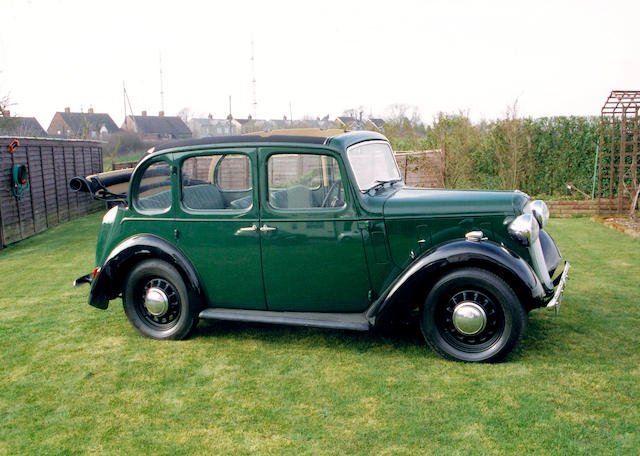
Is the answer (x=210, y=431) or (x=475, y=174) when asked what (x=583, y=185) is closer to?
(x=475, y=174)

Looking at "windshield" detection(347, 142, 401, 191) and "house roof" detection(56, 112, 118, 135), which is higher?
"house roof" detection(56, 112, 118, 135)

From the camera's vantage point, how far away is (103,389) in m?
3.89

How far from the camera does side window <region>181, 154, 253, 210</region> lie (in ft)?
15.2

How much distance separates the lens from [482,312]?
397 centimetres

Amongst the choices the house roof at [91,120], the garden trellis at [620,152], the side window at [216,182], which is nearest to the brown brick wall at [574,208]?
the garden trellis at [620,152]

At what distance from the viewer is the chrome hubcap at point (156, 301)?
477 cm

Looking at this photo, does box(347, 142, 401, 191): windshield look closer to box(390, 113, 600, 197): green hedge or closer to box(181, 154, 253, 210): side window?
box(181, 154, 253, 210): side window

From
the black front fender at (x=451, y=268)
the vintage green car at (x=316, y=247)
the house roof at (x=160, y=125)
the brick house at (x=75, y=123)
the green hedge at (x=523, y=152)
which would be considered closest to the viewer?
the black front fender at (x=451, y=268)

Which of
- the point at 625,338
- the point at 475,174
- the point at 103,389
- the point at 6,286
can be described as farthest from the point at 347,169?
the point at 475,174

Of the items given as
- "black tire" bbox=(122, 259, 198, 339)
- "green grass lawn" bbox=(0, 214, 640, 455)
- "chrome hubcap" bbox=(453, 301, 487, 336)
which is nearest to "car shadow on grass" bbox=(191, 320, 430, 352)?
"green grass lawn" bbox=(0, 214, 640, 455)

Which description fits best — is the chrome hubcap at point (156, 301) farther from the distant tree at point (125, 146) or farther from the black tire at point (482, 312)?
the distant tree at point (125, 146)

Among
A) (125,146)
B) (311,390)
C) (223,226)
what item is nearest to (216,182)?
(223,226)

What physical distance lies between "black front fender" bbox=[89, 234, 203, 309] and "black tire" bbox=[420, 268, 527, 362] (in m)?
2.01

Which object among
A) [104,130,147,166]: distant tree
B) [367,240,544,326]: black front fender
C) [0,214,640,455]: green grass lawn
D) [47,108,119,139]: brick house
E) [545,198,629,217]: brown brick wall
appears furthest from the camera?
[47,108,119,139]: brick house
